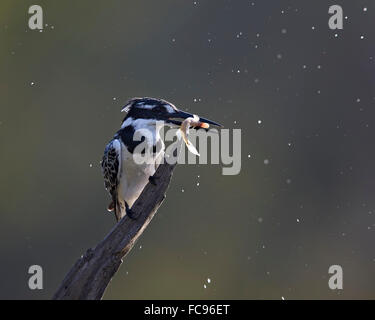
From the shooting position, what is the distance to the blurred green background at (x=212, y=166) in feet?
36.5

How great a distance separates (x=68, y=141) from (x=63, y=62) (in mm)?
1184

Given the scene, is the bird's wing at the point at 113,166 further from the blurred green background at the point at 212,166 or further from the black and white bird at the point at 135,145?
the blurred green background at the point at 212,166

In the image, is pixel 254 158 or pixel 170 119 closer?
pixel 170 119

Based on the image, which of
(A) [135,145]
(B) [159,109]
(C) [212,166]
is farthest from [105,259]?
(C) [212,166]

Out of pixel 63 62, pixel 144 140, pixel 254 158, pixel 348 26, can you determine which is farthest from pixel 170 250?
pixel 144 140

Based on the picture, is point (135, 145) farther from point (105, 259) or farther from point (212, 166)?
point (212, 166)

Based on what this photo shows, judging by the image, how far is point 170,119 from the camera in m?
4.90

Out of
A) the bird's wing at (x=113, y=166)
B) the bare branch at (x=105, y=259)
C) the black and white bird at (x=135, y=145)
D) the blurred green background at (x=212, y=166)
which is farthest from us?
the blurred green background at (x=212, y=166)

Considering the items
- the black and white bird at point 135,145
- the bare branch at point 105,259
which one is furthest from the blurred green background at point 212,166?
the bare branch at point 105,259

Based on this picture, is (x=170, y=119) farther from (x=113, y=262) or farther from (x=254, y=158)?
(x=254, y=158)

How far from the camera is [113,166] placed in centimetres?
509

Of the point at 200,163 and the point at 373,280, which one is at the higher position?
the point at 200,163

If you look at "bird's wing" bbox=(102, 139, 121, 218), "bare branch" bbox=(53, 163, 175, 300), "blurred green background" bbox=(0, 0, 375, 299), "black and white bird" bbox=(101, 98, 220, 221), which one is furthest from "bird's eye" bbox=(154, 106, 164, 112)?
"blurred green background" bbox=(0, 0, 375, 299)

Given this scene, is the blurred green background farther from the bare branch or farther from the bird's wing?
the bare branch
